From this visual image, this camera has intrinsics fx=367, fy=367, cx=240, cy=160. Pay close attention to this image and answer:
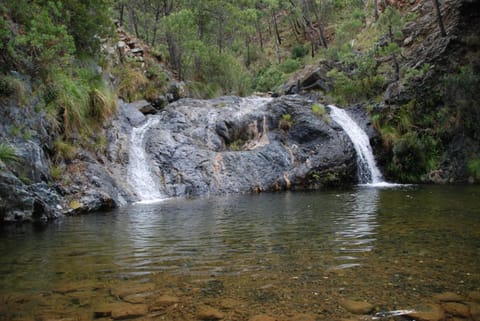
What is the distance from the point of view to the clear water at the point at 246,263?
10.5 feet

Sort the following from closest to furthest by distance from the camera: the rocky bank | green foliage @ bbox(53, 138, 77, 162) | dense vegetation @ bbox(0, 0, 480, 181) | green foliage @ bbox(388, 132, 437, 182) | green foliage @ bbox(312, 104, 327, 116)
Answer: the rocky bank < green foliage @ bbox(53, 138, 77, 162) < dense vegetation @ bbox(0, 0, 480, 181) < green foliage @ bbox(388, 132, 437, 182) < green foliage @ bbox(312, 104, 327, 116)

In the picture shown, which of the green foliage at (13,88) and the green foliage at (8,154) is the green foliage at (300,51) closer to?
the green foliage at (13,88)

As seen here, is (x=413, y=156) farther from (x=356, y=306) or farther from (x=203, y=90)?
(x=356, y=306)

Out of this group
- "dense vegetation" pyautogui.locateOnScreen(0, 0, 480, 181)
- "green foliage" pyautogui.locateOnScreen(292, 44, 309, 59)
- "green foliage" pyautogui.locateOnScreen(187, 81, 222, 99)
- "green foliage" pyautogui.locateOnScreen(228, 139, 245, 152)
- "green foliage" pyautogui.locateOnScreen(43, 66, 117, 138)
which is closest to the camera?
"dense vegetation" pyautogui.locateOnScreen(0, 0, 480, 181)

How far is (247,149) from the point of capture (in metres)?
16.3

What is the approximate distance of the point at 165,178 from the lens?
46.0ft

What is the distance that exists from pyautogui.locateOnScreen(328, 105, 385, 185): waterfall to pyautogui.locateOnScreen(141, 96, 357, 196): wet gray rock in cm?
52

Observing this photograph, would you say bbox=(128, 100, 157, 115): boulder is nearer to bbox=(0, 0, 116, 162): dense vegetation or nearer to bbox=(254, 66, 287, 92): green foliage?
bbox=(0, 0, 116, 162): dense vegetation

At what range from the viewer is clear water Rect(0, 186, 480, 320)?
3.21 meters

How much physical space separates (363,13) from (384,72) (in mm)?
11677

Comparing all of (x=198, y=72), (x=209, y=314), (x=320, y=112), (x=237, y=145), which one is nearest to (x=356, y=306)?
(x=209, y=314)

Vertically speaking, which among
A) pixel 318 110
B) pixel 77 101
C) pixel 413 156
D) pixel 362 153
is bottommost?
pixel 413 156

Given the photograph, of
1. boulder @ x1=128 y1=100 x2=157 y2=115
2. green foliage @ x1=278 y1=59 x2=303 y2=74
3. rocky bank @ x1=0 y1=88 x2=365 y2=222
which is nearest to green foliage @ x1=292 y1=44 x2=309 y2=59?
green foliage @ x1=278 y1=59 x2=303 y2=74

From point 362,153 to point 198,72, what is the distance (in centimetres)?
1342
